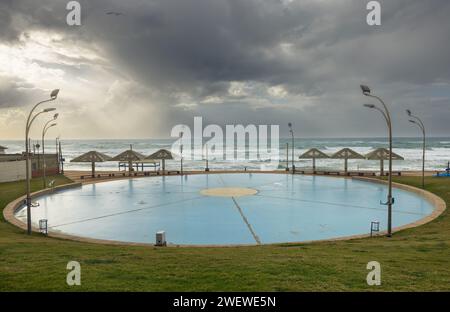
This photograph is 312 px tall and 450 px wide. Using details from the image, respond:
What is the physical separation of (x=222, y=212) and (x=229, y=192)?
7.42m

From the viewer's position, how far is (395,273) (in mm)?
7656

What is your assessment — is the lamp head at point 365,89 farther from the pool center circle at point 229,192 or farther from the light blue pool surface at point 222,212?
the pool center circle at point 229,192

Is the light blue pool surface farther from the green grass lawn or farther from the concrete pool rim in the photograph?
the green grass lawn

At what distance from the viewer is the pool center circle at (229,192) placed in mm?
26873

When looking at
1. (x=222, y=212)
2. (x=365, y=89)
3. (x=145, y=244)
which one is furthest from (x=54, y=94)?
(x=365, y=89)

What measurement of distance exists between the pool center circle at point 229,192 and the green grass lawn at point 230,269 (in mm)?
A: 15685

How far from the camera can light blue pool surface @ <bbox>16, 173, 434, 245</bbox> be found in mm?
15828

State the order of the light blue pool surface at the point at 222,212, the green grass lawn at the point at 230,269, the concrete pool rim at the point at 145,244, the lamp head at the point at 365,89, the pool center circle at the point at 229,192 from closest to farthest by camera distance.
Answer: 1. the green grass lawn at the point at 230,269
2. the concrete pool rim at the point at 145,244
3. the lamp head at the point at 365,89
4. the light blue pool surface at the point at 222,212
5. the pool center circle at the point at 229,192

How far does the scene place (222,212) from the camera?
67.2 ft

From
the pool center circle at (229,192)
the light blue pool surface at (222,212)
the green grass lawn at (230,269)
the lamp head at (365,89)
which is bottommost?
the light blue pool surface at (222,212)

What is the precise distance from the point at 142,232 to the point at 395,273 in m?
11.8

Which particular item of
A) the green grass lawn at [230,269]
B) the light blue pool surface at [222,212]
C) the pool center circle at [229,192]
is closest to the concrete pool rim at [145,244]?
the light blue pool surface at [222,212]

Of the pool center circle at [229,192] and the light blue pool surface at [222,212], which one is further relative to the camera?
the pool center circle at [229,192]

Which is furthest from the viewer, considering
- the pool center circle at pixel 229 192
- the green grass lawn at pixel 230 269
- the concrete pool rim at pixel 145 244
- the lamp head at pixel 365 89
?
the pool center circle at pixel 229 192
